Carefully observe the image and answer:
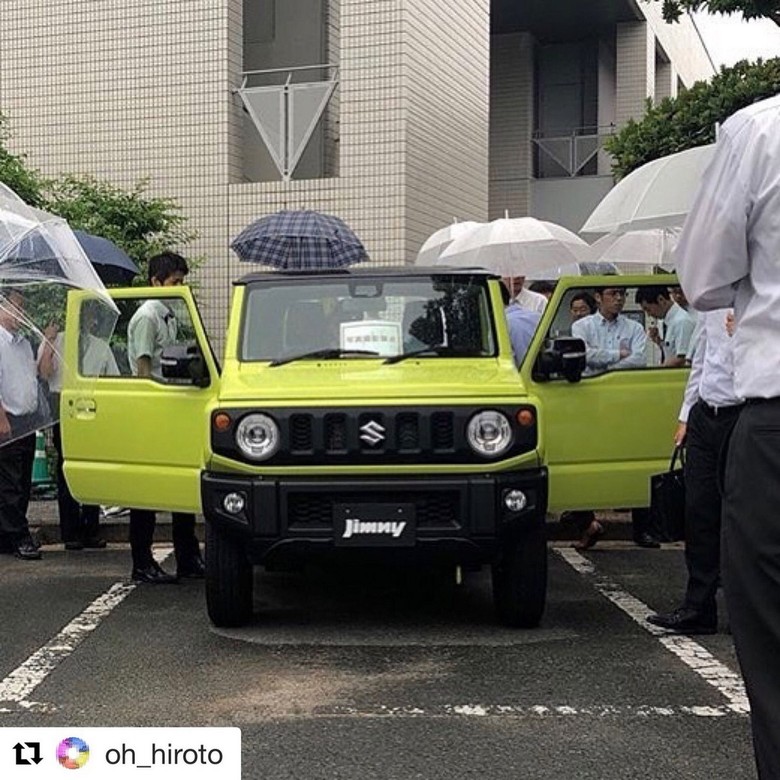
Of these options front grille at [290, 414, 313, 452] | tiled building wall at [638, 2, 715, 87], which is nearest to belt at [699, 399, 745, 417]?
front grille at [290, 414, 313, 452]

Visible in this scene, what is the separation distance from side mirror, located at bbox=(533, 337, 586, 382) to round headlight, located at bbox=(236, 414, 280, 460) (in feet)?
Answer: 4.90

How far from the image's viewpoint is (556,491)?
19.0 feet

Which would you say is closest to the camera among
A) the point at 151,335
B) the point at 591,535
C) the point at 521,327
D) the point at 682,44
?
the point at 151,335

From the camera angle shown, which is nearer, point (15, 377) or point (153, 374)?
point (15, 377)

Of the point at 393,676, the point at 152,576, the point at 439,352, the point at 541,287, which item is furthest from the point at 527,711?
the point at 541,287

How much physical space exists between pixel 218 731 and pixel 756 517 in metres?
1.18

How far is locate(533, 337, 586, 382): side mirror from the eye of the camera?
5.50 metres

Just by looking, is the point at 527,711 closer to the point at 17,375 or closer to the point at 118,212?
the point at 17,375

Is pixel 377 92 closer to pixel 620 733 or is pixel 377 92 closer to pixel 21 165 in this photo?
pixel 21 165

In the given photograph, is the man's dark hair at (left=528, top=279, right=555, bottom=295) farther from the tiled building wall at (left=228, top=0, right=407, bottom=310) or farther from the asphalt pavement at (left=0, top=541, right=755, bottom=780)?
the asphalt pavement at (left=0, top=541, right=755, bottom=780)

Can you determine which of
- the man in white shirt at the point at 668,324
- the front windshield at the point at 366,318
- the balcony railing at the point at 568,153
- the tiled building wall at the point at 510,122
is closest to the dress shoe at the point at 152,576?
the front windshield at the point at 366,318

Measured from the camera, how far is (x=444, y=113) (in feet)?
38.1

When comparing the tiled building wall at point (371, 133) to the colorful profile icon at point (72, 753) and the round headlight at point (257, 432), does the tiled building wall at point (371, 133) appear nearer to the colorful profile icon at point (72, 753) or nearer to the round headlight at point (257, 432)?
the round headlight at point (257, 432)

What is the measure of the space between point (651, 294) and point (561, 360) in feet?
2.78
